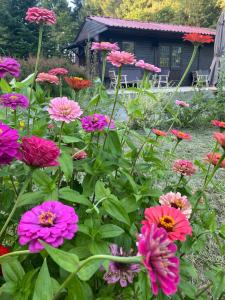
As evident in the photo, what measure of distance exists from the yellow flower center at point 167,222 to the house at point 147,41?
1349 cm

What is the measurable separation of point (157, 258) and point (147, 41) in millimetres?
16199

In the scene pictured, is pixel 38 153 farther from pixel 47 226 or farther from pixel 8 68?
pixel 8 68

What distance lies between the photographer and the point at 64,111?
3.09 feet

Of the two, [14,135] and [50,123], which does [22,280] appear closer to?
[14,135]

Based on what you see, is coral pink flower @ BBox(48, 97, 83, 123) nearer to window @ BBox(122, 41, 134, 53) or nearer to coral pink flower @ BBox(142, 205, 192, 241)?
coral pink flower @ BBox(142, 205, 192, 241)

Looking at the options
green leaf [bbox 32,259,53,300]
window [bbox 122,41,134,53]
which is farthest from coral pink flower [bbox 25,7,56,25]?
window [bbox 122,41,134,53]

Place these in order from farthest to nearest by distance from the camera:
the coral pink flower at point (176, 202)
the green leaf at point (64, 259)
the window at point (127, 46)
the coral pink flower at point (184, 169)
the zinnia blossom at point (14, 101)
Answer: the window at point (127, 46) → the coral pink flower at point (184, 169) → the zinnia blossom at point (14, 101) → the coral pink flower at point (176, 202) → the green leaf at point (64, 259)

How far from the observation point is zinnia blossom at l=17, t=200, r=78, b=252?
57 cm

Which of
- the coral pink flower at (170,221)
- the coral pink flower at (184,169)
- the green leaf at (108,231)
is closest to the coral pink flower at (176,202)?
the green leaf at (108,231)

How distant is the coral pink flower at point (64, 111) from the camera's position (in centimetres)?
93

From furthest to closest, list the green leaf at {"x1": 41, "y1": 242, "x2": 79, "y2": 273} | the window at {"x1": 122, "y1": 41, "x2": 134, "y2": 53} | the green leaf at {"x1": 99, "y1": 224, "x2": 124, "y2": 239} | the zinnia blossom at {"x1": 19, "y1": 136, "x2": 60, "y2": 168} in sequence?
the window at {"x1": 122, "y1": 41, "x2": 134, "y2": 53}
the green leaf at {"x1": 99, "y1": 224, "x2": 124, "y2": 239}
the zinnia blossom at {"x1": 19, "y1": 136, "x2": 60, "y2": 168}
the green leaf at {"x1": 41, "y1": 242, "x2": 79, "y2": 273}

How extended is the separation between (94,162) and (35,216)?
0.43 meters

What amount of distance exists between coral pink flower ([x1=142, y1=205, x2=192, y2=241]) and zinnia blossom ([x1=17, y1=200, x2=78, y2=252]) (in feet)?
0.42

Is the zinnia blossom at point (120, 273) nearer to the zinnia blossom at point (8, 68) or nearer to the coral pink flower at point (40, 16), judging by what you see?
the zinnia blossom at point (8, 68)
